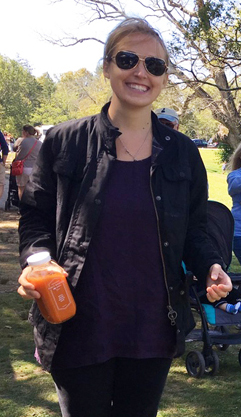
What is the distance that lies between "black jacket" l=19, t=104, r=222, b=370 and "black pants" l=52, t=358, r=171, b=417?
10cm

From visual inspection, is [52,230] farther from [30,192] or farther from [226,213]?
[226,213]

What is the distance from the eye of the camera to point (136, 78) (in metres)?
2.04

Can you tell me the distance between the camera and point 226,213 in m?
4.81

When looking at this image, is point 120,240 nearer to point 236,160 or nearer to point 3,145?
point 236,160

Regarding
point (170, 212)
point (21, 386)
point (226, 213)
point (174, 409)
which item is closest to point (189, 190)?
point (170, 212)

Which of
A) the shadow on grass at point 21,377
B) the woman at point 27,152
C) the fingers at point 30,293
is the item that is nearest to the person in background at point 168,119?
the shadow on grass at point 21,377

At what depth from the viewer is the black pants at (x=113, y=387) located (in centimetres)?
193

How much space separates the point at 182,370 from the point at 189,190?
8.94 feet

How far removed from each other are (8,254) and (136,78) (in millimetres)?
6658

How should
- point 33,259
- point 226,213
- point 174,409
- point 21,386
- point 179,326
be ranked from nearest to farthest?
1. point 33,259
2. point 179,326
3. point 174,409
4. point 21,386
5. point 226,213

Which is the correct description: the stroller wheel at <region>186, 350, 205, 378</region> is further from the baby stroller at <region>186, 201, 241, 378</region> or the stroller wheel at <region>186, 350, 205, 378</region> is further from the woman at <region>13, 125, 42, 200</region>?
the woman at <region>13, 125, 42, 200</region>

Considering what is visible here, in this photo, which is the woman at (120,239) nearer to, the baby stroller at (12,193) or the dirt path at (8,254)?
the dirt path at (8,254)

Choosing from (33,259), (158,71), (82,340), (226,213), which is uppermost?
(158,71)

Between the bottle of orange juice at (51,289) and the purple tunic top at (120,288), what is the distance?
11 centimetres
